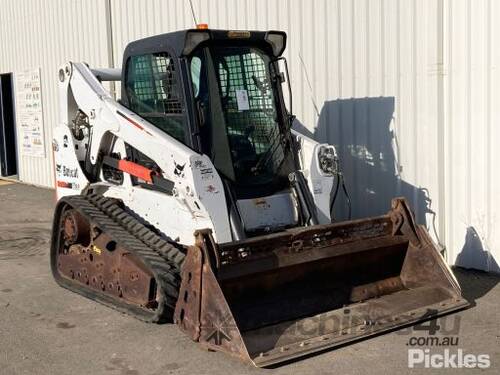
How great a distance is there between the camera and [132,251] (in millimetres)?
6195

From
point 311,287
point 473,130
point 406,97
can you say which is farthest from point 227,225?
point 406,97

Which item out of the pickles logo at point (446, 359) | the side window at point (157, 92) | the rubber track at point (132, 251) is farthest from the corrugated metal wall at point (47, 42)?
the pickles logo at point (446, 359)

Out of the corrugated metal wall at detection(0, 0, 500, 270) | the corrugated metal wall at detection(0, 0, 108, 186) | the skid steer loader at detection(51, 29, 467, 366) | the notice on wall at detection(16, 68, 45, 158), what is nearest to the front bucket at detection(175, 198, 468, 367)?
the skid steer loader at detection(51, 29, 467, 366)

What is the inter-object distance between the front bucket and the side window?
4.89 feet

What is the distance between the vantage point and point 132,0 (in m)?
12.5

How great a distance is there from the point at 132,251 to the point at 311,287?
1589mm

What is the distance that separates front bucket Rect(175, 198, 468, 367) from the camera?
5.22 m

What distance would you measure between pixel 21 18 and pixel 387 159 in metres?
11.6

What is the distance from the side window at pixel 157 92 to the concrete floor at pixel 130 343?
182 centimetres

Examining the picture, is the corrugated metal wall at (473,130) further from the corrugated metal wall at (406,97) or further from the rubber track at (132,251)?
the rubber track at (132,251)

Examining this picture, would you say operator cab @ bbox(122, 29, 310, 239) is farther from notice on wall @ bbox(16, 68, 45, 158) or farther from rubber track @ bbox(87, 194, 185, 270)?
notice on wall @ bbox(16, 68, 45, 158)

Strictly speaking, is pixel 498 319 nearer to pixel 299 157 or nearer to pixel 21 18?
pixel 299 157

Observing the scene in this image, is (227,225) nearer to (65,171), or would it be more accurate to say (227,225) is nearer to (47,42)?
(65,171)

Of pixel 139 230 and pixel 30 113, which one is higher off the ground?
pixel 30 113
